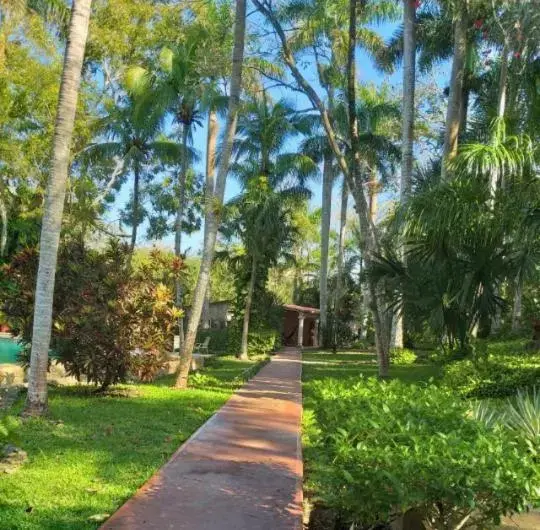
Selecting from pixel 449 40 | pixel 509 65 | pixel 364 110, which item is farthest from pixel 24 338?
pixel 364 110

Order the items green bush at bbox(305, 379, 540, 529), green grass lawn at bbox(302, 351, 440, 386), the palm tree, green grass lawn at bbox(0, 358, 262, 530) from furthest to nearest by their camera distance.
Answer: the palm tree, green grass lawn at bbox(302, 351, 440, 386), green grass lawn at bbox(0, 358, 262, 530), green bush at bbox(305, 379, 540, 529)

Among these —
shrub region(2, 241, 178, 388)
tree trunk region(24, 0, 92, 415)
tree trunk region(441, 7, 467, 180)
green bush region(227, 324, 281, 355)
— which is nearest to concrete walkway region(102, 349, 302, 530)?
tree trunk region(24, 0, 92, 415)

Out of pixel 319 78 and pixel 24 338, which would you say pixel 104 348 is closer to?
pixel 24 338

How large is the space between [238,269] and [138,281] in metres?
15.7

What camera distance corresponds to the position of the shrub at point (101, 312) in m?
11.3

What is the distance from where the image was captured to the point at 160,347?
12297 mm

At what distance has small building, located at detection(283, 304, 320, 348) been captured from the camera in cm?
4128

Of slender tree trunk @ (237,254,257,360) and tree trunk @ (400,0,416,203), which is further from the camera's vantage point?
slender tree trunk @ (237,254,257,360)

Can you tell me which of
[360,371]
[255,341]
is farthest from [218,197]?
[255,341]

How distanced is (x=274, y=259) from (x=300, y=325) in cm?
1402

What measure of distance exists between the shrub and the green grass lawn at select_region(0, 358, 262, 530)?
0.70m

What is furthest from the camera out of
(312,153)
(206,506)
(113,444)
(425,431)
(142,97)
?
(312,153)

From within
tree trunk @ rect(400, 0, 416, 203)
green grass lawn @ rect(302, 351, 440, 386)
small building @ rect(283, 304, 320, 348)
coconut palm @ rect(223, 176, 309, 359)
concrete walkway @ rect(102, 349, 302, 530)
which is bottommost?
concrete walkway @ rect(102, 349, 302, 530)

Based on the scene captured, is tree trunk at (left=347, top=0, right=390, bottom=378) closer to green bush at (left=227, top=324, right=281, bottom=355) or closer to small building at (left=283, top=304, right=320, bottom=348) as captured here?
green bush at (left=227, top=324, right=281, bottom=355)
